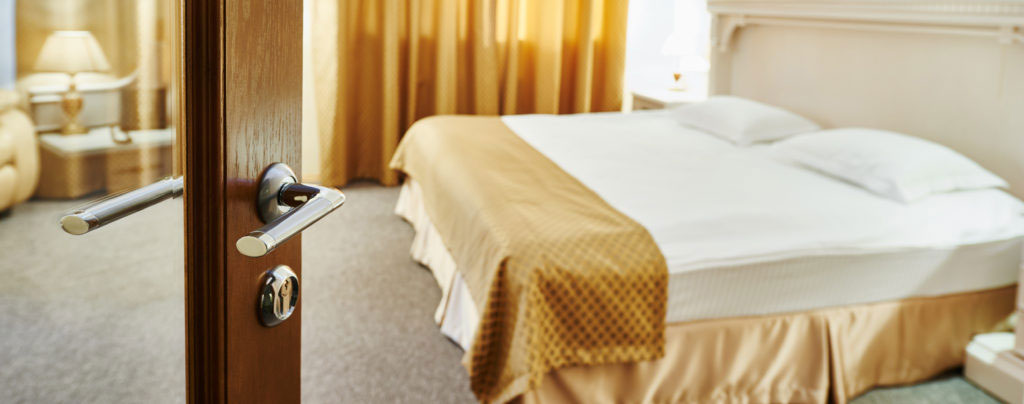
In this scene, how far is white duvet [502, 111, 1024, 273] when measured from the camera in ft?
6.16

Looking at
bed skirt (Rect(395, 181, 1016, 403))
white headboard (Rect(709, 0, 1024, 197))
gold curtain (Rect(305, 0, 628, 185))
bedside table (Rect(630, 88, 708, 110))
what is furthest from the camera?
gold curtain (Rect(305, 0, 628, 185))

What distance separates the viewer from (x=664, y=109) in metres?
3.92

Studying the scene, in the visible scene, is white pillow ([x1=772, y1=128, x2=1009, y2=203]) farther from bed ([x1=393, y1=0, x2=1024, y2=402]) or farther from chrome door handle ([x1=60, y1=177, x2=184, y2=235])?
chrome door handle ([x1=60, y1=177, x2=184, y2=235])

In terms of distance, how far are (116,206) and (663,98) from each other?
3799 mm

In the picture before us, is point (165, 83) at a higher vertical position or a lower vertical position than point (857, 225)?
higher

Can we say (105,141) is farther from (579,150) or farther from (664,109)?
(664,109)

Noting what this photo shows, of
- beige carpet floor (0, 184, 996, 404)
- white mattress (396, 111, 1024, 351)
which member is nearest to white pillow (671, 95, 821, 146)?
white mattress (396, 111, 1024, 351)

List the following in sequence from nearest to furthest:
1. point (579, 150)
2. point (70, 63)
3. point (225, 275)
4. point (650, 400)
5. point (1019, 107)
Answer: point (70, 63) → point (225, 275) → point (650, 400) → point (1019, 107) → point (579, 150)

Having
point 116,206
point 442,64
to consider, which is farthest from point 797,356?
point 442,64

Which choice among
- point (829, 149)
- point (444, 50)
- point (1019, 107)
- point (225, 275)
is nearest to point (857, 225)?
point (829, 149)

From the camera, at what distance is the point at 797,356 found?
193cm

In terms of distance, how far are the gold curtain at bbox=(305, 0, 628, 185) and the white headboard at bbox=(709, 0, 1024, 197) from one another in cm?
89

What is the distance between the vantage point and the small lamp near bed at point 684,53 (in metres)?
4.25

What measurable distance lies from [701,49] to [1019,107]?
2.33 metres
